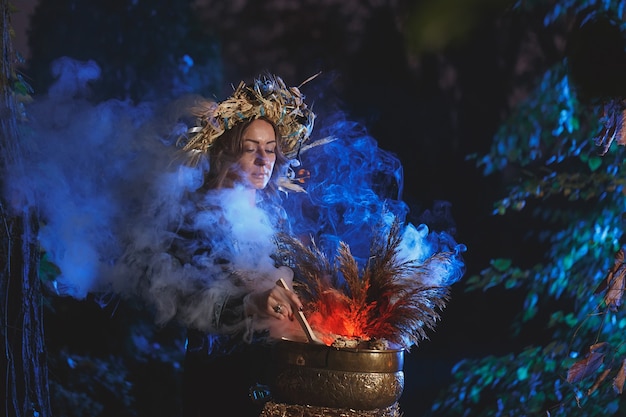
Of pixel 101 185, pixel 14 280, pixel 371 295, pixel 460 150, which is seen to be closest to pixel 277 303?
pixel 371 295

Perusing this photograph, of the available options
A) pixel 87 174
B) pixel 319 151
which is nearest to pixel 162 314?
pixel 87 174

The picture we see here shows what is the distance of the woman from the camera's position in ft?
9.67

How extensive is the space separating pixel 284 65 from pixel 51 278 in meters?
1.71

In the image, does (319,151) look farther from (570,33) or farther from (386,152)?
(570,33)

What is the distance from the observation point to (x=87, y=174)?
10.9 feet

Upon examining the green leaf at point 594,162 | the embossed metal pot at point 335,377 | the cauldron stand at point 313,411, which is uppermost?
the green leaf at point 594,162

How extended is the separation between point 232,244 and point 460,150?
162cm

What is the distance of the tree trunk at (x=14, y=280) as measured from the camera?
3.19 metres

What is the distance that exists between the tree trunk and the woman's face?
1.07m

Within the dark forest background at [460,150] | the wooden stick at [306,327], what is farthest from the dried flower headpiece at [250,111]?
the wooden stick at [306,327]

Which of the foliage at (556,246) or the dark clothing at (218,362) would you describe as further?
the foliage at (556,246)

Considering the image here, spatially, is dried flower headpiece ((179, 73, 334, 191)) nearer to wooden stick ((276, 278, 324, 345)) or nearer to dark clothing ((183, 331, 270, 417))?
dark clothing ((183, 331, 270, 417))

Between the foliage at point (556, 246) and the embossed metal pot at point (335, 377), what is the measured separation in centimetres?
158

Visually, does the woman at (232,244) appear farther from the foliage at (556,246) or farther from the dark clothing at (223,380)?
the foliage at (556,246)
